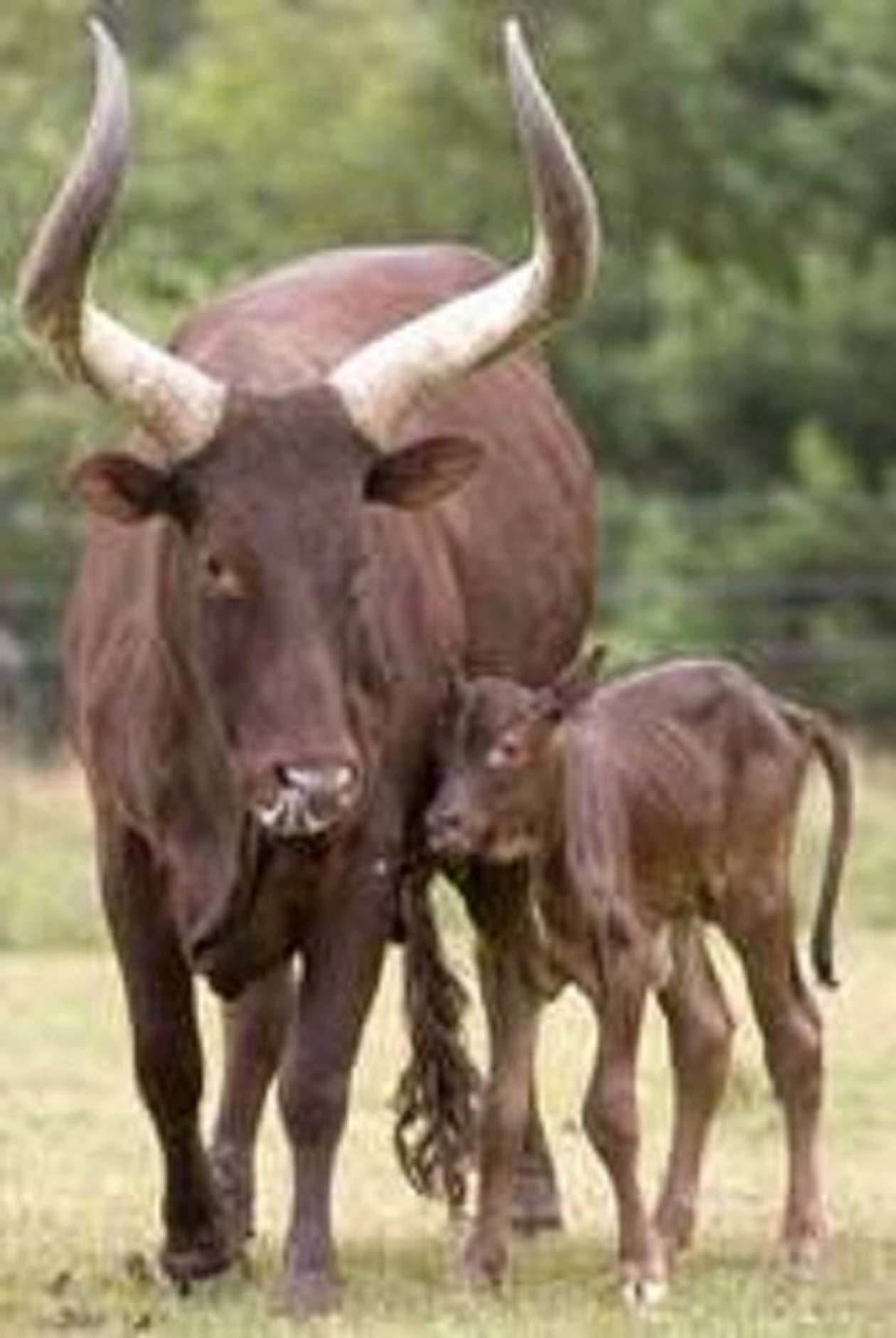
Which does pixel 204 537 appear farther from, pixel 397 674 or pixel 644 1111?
pixel 644 1111

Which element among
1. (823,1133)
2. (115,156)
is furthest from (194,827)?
(823,1133)

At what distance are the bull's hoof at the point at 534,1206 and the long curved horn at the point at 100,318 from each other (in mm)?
2774

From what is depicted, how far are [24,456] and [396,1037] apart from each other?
18436mm

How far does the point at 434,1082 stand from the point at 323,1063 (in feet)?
5.19

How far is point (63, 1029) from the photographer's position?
1930 centimetres

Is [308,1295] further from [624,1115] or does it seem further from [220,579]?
[220,579]

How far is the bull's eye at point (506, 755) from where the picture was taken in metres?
11.0

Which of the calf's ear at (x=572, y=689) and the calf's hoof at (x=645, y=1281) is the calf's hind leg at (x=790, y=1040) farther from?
the calf's ear at (x=572, y=689)

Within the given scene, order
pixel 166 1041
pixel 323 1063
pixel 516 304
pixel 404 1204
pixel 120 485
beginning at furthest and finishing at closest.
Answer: pixel 404 1204, pixel 166 1041, pixel 516 304, pixel 323 1063, pixel 120 485

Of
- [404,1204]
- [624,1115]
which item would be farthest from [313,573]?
[404,1204]

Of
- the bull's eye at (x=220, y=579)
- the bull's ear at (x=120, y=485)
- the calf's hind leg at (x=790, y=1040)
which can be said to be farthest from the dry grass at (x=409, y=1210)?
the bull's ear at (x=120, y=485)

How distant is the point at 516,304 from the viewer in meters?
11.3

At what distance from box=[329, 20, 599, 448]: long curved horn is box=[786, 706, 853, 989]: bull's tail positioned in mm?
1187

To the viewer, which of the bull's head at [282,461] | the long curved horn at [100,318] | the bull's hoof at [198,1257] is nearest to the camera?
the bull's head at [282,461]
